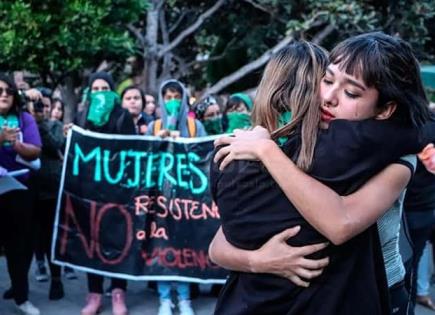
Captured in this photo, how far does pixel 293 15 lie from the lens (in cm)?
1302

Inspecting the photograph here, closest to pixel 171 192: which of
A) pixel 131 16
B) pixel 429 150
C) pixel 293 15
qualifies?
pixel 429 150

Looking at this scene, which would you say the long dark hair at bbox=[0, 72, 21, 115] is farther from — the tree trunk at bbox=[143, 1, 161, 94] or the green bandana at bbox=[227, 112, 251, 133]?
the tree trunk at bbox=[143, 1, 161, 94]

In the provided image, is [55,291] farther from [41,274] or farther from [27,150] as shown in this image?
[27,150]

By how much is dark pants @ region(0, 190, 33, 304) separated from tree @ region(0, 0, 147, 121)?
4518mm

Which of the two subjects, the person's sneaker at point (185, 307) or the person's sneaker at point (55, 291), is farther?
the person's sneaker at point (55, 291)

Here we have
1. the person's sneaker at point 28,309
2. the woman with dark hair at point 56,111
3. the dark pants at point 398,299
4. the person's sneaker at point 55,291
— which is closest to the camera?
the dark pants at point 398,299

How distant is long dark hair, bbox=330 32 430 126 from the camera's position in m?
1.77

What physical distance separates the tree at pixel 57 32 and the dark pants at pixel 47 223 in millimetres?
3944

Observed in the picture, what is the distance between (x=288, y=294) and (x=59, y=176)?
4231 millimetres

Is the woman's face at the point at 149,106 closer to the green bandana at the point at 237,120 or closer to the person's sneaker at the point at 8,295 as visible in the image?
the green bandana at the point at 237,120

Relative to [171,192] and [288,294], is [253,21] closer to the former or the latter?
[171,192]

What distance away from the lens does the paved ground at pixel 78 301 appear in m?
5.53

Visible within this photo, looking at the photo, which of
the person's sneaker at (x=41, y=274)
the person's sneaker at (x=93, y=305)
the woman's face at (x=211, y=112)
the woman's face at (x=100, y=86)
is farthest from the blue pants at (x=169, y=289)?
the woman's face at (x=211, y=112)

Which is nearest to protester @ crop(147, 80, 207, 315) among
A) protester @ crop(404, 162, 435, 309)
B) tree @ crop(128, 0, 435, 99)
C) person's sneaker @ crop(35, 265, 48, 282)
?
person's sneaker @ crop(35, 265, 48, 282)
